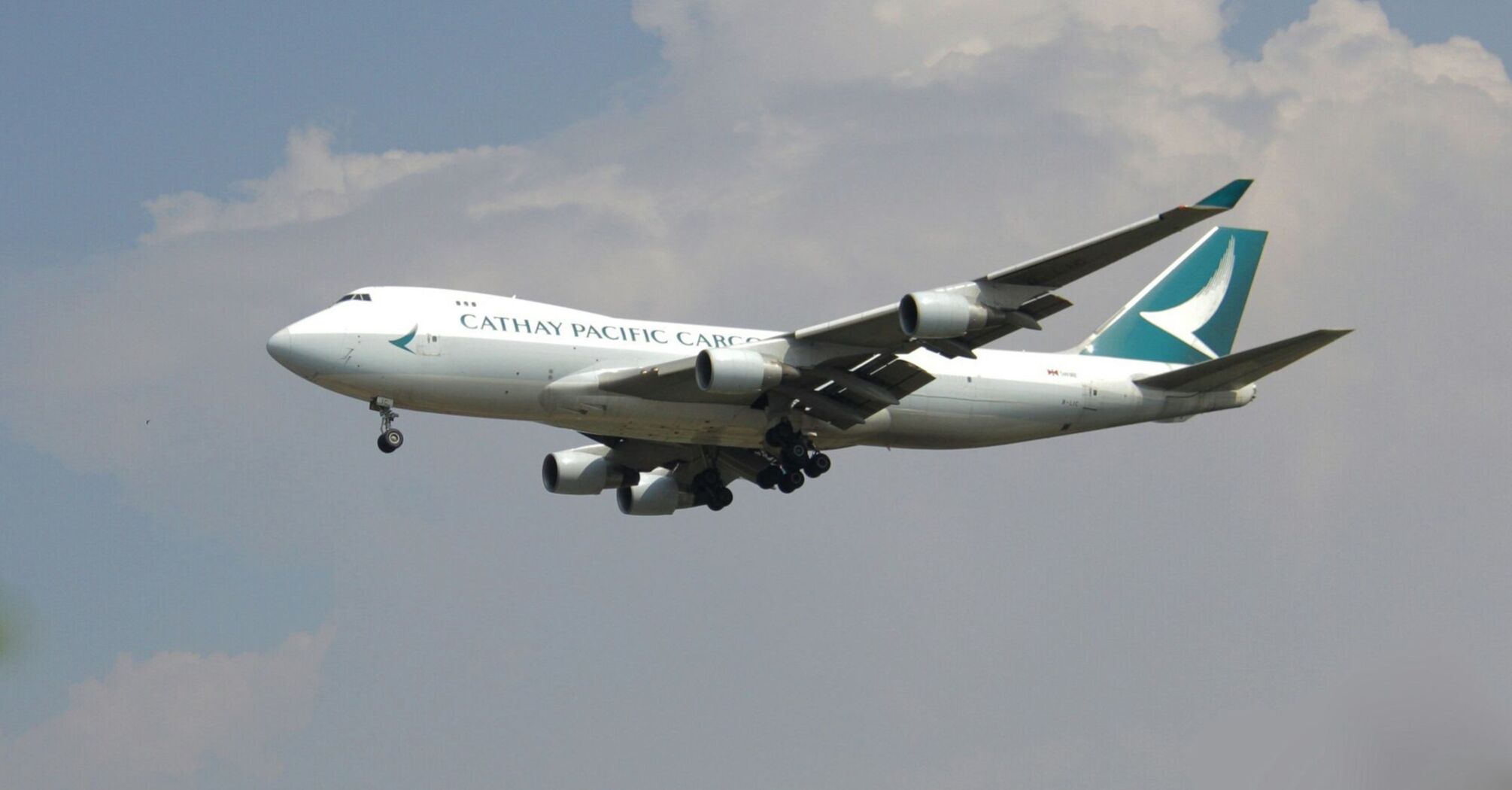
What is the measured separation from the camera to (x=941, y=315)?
37438 millimetres

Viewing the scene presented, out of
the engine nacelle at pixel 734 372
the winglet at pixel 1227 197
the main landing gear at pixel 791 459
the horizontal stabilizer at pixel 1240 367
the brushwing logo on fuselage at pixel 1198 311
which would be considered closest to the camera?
the winglet at pixel 1227 197

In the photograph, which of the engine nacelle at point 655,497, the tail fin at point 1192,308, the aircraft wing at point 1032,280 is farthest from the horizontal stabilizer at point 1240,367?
the engine nacelle at point 655,497

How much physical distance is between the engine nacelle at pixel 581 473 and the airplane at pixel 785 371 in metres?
0.81

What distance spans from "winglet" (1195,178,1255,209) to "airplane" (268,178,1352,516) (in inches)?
1.6

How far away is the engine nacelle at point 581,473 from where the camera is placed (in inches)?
1874

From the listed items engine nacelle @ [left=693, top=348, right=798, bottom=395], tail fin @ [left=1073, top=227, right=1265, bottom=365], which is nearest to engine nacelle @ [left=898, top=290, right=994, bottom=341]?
engine nacelle @ [left=693, top=348, right=798, bottom=395]

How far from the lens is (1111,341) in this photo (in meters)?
47.3

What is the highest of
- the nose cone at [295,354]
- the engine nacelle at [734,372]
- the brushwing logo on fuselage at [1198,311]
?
the brushwing logo on fuselage at [1198,311]

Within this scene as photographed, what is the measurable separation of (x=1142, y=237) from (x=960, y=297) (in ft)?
13.8

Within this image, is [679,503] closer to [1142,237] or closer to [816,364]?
[816,364]

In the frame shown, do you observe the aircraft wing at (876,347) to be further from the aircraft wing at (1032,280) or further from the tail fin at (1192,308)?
the tail fin at (1192,308)

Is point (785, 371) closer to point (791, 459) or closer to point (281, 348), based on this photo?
point (791, 459)

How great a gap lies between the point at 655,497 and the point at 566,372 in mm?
8869

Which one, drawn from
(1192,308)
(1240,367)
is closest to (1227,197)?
(1240,367)
